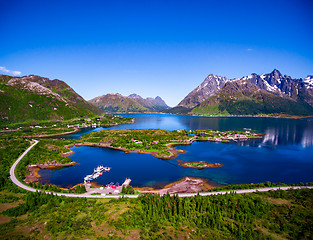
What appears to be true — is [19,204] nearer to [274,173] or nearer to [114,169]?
[114,169]

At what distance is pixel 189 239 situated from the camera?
39.0m

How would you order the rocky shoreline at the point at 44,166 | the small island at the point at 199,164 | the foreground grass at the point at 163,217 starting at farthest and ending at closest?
the small island at the point at 199,164
the rocky shoreline at the point at 44,166
the foreground grass at the point at 163,217

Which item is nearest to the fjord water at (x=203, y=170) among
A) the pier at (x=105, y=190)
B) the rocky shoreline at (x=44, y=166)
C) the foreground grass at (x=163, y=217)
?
the rocky shoreline at (x=44, y=166)

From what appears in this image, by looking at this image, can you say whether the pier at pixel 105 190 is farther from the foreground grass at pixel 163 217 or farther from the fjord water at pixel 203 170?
the fjord water at pixel 203 170

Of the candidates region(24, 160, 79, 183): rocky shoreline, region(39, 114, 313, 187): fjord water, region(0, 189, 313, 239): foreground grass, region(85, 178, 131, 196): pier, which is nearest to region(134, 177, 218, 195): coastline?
region(39, 114, 313, 187): fjord water

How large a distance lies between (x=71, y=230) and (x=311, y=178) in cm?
9752

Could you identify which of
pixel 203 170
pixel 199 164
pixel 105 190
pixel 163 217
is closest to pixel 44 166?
pixel 105 190

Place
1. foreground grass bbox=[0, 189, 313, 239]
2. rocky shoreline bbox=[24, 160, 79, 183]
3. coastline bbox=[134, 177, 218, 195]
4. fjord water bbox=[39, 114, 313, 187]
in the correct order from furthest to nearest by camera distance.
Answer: rocky shoreline bbox=[24, 160, 79, 183]
fjord water bbox=[39, 114, 313, 187]
coastline bbox=[134, 177, 218, 195]
foreground grass bbox=[0, 189, 313, 239]

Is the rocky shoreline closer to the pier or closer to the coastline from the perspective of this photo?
the pier

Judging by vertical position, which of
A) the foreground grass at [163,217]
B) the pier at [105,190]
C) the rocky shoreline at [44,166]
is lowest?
the rocky shoreline at [44,166]

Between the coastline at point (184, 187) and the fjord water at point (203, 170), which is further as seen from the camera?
the fjord water at point (203, 170)

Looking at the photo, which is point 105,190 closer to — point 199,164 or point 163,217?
point 163,217

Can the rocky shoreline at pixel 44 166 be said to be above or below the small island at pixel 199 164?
below

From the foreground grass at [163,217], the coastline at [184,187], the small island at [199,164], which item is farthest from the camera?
the small island at [199,164]
